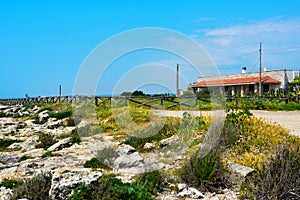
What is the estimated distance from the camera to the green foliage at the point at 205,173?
6.89m

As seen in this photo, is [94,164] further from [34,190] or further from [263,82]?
[263,82]

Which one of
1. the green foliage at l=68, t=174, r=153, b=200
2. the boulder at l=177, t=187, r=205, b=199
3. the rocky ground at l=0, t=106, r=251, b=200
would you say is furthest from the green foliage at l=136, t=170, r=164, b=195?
the green foliage at l=68, t=174, r=153, b=200

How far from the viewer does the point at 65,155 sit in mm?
10438

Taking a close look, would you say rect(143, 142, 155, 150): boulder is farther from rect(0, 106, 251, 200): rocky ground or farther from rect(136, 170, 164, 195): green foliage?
rect(136, 170, 164, 195): green foliage

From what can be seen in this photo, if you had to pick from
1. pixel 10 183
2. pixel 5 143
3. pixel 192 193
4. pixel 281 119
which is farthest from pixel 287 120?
pixel 10 183

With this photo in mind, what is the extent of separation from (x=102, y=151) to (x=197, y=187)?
3.30 meters

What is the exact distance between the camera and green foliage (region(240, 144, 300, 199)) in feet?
19.9

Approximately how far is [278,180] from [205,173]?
1298mm

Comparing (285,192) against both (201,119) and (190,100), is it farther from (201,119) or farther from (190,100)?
(190,100)

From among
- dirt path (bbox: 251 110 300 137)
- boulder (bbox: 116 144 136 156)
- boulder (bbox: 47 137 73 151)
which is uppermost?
dirt path (bbox: 251 110 300 137)

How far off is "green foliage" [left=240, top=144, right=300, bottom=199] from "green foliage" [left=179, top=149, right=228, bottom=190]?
1.98 feet

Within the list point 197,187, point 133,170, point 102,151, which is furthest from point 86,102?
point 197,187

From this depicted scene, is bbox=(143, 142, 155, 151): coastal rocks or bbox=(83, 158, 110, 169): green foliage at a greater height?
bbox=(143, 142, 155, 151): coastal rocks

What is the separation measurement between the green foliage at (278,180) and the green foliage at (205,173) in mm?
605
